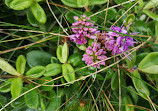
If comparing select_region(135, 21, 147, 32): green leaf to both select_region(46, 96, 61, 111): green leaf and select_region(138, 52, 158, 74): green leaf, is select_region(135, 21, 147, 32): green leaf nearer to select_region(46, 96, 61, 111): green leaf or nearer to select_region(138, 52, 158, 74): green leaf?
select_region(138, 52, 158, 74): green leaf

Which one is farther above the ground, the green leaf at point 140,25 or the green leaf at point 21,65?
the green leaf at point 140,25

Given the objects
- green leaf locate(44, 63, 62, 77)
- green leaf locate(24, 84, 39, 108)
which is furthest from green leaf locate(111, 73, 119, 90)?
green leaf locate(24, 84, 39, 108)

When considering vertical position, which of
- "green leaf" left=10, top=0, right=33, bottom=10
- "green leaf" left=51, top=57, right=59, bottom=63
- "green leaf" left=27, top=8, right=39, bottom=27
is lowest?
"green leaf" left=51, top=57, right=59, bottom=63

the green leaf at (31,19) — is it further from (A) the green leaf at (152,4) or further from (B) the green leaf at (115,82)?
(A) the green leaf at (152,4)

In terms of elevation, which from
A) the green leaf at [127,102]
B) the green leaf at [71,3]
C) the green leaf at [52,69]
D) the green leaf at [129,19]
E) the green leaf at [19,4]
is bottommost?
the green leaf at [127,102]

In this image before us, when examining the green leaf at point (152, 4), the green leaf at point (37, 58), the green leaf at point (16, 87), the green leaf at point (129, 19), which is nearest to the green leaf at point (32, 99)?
the green leaf at point (16, 87)

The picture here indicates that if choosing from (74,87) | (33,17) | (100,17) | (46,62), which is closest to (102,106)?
(74,87)

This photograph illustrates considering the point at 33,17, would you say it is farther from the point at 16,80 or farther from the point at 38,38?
the point at 16,80
